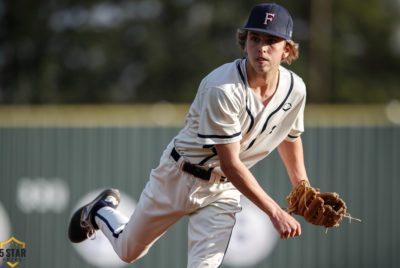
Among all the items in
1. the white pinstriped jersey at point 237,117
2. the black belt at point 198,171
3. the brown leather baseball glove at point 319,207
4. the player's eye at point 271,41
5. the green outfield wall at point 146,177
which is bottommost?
the green outfield wall at point 146,177

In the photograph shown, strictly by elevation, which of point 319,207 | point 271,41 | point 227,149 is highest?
point 271,41

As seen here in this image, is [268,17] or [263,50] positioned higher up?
[268,17]

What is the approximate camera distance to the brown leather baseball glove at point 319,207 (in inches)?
176

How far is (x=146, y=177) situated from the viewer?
9.47 meters

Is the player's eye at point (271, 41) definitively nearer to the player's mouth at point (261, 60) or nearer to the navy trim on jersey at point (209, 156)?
the player's mouth at point (261, 60)

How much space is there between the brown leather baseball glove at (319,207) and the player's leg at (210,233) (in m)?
0.45

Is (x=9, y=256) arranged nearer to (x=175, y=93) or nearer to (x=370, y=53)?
(x=175, y=93)

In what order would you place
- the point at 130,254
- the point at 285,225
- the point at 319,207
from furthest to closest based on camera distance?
the point at 130,254
the point at 319,207
the point at 285,225

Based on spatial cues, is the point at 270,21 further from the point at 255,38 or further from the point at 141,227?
the point at 141,227

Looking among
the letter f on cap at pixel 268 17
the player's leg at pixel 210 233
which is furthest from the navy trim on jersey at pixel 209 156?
the letter f on cap at pixel 268 17

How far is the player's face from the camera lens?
13.9ft

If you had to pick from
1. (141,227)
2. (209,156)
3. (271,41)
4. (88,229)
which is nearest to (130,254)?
(141,227)

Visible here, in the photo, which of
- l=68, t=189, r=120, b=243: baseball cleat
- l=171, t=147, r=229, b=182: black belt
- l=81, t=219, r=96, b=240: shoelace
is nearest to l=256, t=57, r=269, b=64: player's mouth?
l=171, t=147, r=229, b=182: black belt

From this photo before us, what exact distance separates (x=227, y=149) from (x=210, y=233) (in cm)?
69
